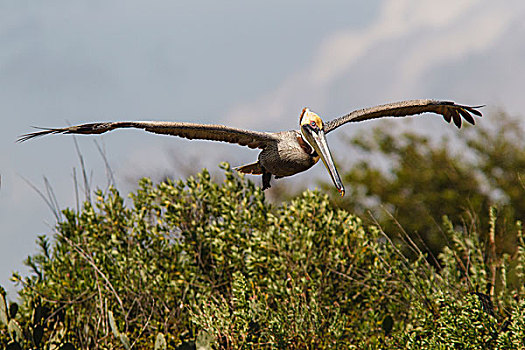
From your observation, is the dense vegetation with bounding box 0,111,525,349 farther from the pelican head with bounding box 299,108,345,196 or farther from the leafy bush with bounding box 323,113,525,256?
the leafy bush with bounding box 323,113,525,256

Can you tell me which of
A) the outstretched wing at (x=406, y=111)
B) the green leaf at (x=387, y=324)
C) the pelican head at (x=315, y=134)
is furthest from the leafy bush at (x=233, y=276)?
the pelican head at (x=315, y=134)

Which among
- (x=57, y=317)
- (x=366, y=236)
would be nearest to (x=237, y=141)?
(x=366, y=236)

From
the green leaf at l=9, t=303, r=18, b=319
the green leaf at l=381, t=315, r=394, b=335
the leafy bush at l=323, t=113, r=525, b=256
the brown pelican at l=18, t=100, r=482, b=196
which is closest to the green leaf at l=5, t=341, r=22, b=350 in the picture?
the green leaf at l=9, t=303, r=18, b=319

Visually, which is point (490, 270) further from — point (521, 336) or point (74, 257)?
point (74, 257)

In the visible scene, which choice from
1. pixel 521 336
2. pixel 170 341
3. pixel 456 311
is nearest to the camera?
pixel 521 336

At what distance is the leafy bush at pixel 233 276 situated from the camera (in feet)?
24.3

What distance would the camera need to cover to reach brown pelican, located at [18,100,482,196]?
5.58 meters

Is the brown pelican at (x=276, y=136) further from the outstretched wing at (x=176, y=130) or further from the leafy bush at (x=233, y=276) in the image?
the leafy bush at (x=233, y=276)

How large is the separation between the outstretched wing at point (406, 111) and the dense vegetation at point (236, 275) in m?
1.03

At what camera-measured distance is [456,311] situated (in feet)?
21.8

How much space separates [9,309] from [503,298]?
17.2 feet

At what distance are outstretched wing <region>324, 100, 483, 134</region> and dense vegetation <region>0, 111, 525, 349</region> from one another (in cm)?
103

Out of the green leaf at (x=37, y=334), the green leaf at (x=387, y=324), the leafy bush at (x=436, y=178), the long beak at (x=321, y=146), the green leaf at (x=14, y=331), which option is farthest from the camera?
the leafy bush at (x=436, y=178)

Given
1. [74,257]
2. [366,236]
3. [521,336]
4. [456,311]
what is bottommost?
[521,336]
